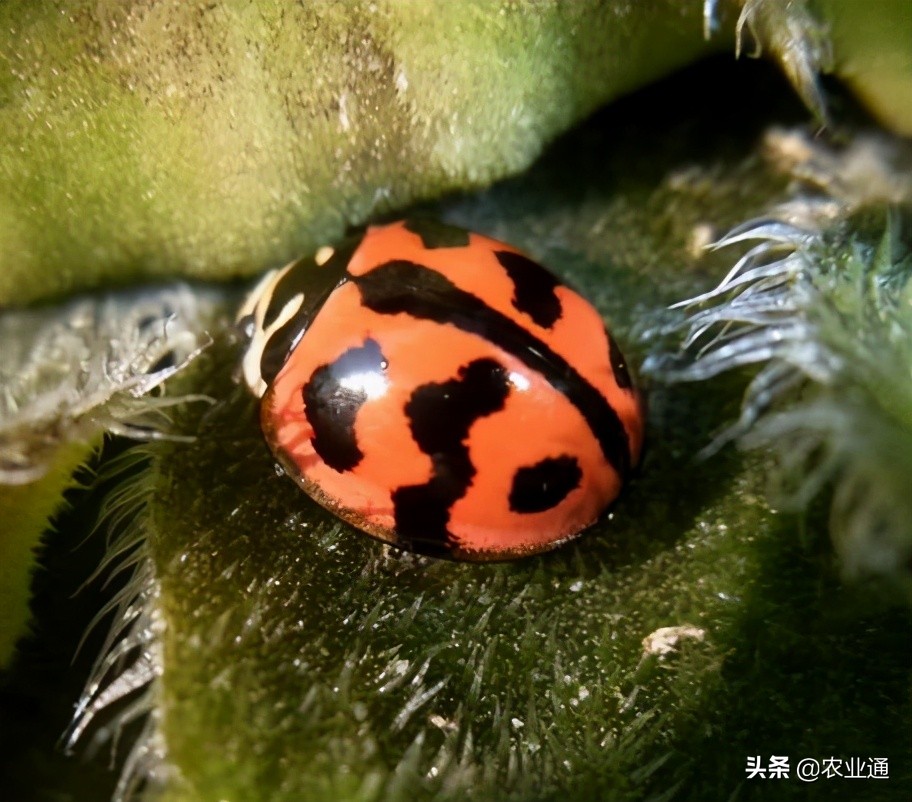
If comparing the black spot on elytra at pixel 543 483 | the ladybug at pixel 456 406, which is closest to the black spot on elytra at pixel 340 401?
the ladybug at pixel 456 406

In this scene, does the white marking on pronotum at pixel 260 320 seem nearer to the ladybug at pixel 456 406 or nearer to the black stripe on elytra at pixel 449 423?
the ladybug at pixel 456 406

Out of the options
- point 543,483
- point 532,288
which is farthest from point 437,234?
point 543,483

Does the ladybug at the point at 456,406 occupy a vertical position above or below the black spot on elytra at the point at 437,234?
below

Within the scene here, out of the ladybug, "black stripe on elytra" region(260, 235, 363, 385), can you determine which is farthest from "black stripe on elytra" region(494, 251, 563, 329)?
"black stripe on elytra" region(260, 235, 363, 385)

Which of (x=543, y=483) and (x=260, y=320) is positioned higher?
(x=260, y=320)

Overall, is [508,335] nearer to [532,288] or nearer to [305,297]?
[532,288]

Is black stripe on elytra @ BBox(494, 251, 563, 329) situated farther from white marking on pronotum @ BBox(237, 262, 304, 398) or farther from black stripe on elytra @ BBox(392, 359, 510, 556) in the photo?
white marking on pronotum @ BBox(237, 262, 304, 398)

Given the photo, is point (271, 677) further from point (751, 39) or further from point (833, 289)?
point (751, 39)

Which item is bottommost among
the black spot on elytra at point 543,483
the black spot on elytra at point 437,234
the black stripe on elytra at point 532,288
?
the black spot on elytra at point 543,483
